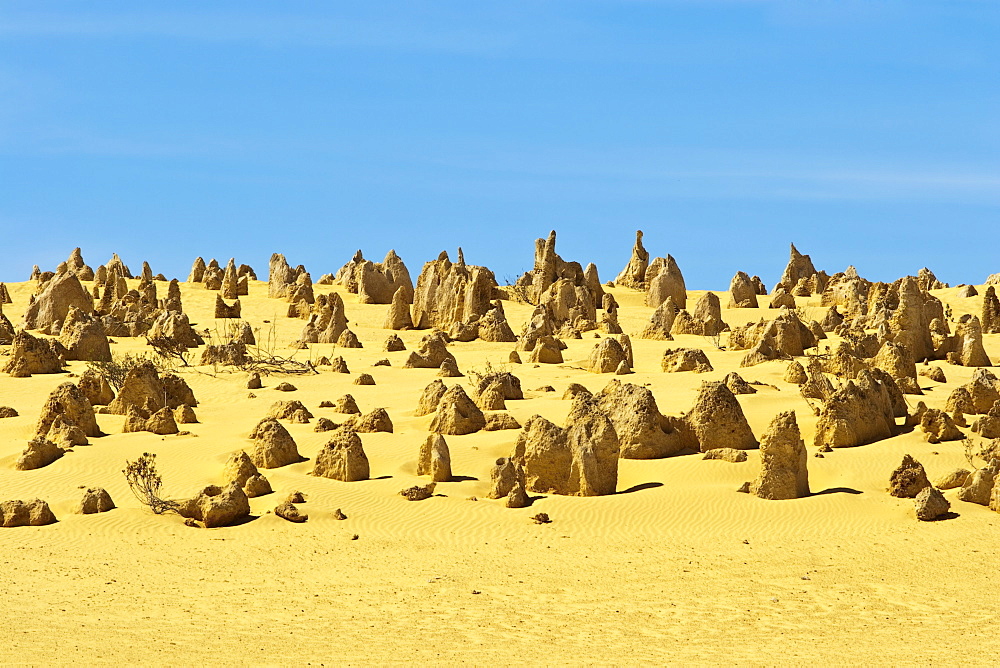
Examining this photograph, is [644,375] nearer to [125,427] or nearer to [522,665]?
[125,427]

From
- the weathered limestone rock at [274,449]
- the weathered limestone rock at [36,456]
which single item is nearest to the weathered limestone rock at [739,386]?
the weathered limestone rock at [274,449]

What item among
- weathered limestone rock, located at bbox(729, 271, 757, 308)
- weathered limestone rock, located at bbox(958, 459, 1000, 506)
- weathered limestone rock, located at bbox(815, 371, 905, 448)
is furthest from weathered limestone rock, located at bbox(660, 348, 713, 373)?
weathered limestone rock, located at bbox(729, 271, 757, 308)

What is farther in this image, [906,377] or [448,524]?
[906,377]

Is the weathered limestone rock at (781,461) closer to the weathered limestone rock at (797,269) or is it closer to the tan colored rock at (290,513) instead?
the tan colored rock at (290,513)

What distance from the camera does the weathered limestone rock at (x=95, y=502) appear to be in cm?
1303

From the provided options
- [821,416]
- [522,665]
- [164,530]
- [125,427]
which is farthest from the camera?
[125,427]

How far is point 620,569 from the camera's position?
11250 millimetres

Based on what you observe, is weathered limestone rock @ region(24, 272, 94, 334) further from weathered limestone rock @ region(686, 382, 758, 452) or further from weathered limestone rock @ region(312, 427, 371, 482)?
weathered limestone rock @ region(686, 382, 758, 452)

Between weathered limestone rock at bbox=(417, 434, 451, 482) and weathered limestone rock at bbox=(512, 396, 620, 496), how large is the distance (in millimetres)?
962

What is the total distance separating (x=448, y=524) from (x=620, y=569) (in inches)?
82.4

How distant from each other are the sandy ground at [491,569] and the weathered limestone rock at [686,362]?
5232mm

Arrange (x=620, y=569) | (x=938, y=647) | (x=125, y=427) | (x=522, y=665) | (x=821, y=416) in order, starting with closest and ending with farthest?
(x=522, y=665), (x=938, y=647), (x=620, y=569), (x=821, y=416), (x=125, y=427)

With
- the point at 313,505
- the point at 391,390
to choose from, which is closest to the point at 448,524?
the point at 313,505

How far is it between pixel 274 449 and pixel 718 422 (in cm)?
510
